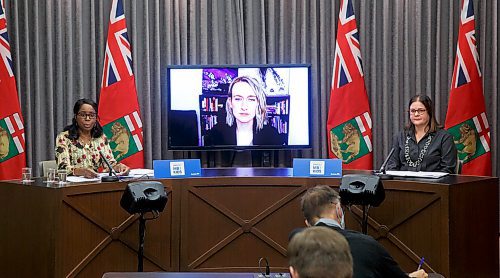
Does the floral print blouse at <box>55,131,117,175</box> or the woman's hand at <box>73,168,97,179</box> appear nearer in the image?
the woman's hand at <box>73,168,97,179</box>

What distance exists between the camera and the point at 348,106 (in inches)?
243

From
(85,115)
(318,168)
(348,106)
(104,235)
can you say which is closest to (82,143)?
(85,115)

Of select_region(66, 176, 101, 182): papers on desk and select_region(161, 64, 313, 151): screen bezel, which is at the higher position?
select_region(161, 64, 313, 151): screen bezel

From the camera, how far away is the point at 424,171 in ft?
15.1

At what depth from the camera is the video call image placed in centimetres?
601

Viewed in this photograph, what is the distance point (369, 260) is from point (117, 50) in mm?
4215

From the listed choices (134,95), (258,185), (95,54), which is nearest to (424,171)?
(258,185)

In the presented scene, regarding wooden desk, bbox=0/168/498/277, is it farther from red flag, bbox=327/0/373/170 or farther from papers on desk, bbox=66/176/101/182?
red flag, bbox=327/0/373/170

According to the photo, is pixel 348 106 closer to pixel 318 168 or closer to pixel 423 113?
pixel 423 113

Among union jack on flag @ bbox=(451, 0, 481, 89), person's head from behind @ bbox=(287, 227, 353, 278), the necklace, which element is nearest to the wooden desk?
the necklace

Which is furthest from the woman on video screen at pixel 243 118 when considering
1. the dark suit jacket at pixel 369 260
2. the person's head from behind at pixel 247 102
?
the dark suit jacket at pixel 369 260

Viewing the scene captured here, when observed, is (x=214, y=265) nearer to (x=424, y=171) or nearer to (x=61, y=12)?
(x=424, y=171)

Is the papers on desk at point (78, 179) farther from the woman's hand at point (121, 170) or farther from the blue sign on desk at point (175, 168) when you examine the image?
the blue sign on desk at point (175, 168)

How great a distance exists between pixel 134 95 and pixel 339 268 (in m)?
4.65
